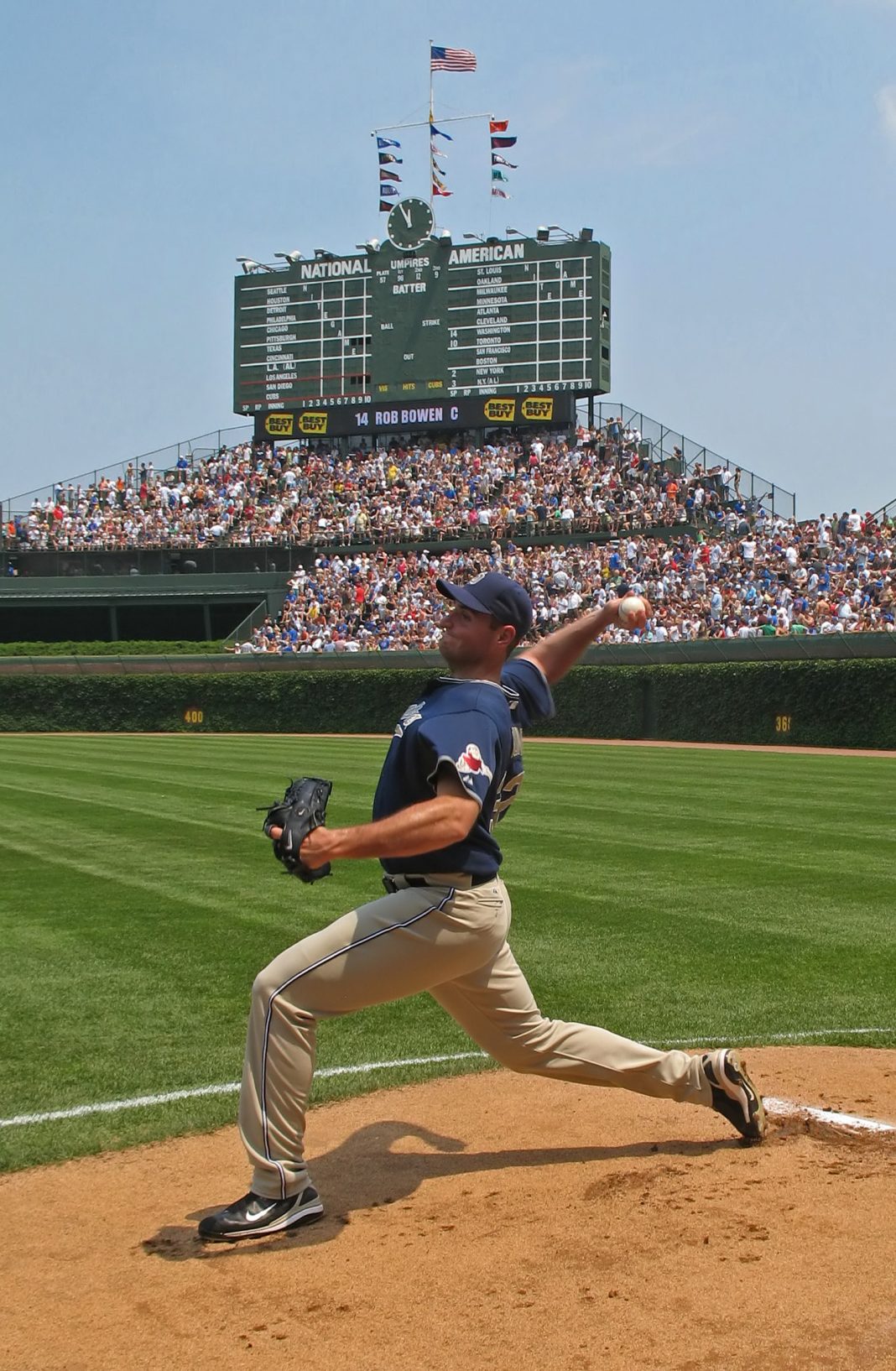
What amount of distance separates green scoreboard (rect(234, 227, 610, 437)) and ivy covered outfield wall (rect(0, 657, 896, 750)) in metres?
15.2

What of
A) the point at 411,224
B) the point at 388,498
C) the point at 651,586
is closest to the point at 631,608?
the point at 651,586

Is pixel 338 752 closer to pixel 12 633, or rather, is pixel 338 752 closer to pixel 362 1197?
pixel 362 1197

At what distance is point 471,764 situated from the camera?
4.05 metres

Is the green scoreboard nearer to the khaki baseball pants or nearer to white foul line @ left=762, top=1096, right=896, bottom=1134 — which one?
white foul line @ left=762, top=1096, right=896, bottom=1134

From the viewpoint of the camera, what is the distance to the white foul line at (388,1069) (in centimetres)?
509

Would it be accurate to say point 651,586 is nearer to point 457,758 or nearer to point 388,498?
point 388,498

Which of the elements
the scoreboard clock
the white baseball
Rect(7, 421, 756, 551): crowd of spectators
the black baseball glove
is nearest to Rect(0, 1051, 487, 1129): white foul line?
the black baseball glove

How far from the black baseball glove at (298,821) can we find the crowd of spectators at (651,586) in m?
26.4

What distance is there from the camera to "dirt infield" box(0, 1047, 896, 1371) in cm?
336

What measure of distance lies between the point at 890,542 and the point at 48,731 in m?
24.8

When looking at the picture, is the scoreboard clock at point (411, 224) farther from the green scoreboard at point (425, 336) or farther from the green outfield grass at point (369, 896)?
the green outfield grass at point (369, 896)

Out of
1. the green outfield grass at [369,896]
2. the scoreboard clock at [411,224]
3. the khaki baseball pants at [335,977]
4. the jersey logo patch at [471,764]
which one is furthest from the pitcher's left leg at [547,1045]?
the scoreboard clock at [411,224]

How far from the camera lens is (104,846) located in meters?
13.6

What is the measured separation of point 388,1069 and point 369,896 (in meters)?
4.52
